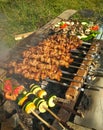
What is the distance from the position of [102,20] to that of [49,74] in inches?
182

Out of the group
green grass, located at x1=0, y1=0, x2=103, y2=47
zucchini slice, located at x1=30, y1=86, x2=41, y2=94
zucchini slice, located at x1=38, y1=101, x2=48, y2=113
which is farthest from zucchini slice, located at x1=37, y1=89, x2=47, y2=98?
green grass, located at x1=0, y1=0, x2=103, y2=47

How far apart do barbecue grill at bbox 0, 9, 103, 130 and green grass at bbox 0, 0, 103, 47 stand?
3.60 meters

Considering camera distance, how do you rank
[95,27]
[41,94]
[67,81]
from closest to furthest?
[41,94] → [67,81] → [95,27]

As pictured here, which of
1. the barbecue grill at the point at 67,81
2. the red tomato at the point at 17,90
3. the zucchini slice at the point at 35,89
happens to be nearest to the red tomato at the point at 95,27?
the barbecue grill at the point at 67,81

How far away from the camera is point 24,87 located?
7.61m

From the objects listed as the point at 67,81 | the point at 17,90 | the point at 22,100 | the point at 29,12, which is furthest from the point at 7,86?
the point at 29,12

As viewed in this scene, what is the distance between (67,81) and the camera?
8.15 m

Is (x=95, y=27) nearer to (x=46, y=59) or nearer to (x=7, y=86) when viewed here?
(x=46, y=59)

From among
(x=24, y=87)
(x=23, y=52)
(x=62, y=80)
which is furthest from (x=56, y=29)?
(x=24, y=87)

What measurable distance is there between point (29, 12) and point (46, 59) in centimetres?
693

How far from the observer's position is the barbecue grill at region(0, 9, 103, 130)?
6480mm

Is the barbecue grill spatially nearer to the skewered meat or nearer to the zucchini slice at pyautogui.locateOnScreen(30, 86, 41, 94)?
the skewered meat

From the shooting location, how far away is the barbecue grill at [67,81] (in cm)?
648

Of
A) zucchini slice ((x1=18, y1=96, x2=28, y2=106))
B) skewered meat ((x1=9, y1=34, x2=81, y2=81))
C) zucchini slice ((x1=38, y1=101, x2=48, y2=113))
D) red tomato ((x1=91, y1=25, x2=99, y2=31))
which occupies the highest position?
red tomato ((x1=91, y1=25, x2=99, y2=31))
